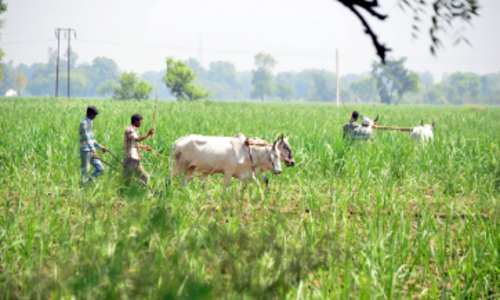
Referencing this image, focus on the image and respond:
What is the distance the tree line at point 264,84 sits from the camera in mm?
46500

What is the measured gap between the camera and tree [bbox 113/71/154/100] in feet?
151

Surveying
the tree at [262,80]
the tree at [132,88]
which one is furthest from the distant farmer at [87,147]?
the tree at [262,80]

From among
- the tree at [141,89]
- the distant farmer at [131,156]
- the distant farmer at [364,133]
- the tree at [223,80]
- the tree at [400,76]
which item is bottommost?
the distant farmer at [131,156]

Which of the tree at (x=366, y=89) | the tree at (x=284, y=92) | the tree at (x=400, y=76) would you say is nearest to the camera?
the tree at (x=400, y=76)

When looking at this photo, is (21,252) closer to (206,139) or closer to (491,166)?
(206,139)

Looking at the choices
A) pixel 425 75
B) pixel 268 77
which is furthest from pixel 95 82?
pixel 425 75

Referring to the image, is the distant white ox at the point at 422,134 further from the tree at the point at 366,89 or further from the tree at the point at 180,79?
the tree at the point at 366,89

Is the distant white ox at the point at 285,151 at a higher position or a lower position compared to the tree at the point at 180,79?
lower

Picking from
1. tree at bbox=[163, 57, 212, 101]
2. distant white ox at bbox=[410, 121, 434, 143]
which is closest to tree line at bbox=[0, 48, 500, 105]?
tree at bbox=[163, 57, 212, 101]

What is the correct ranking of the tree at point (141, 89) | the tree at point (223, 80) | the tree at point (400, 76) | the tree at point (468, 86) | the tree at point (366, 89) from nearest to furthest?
1. the tree at point (141, 89)
2. the tree at point (400, 76)
3. the tree at point (366, 89)
4. the tree at point (468, 86)
5. the tree at point (223, 80)

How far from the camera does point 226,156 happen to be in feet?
17.5

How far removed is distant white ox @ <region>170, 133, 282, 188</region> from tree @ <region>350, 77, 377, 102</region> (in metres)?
103

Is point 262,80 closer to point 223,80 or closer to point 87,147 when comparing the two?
point 223,80

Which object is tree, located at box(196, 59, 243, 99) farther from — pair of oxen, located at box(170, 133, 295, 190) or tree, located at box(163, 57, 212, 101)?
pair of oxen, located at box(170, 133, 295, 190)
